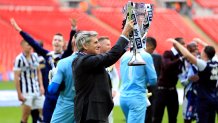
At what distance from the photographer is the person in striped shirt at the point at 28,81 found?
12758mm

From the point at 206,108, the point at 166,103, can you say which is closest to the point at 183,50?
the point at 206,108

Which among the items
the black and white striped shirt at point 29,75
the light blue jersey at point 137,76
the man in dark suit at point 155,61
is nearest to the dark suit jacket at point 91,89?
the light blue jersey at point 137,76

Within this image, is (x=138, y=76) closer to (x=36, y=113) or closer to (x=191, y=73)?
(x=191, y=73)

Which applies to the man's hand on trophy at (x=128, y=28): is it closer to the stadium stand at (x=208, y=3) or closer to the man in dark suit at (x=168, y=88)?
the man in dark suit at (x=168, y=88)

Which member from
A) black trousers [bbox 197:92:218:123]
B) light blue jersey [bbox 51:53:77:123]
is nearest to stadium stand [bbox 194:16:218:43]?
black trousers [bbox 197:92:218:123]

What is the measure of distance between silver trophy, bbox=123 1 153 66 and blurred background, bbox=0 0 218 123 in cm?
2767

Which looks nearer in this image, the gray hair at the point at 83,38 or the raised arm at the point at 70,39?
the gray hair at the point at 83,38

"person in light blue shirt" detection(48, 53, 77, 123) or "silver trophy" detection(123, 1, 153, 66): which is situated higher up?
"silver trophy" detection(123, 1, 153, 66)

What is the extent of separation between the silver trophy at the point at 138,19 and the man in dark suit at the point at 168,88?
567 cm

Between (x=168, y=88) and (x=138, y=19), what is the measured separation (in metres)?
6.02

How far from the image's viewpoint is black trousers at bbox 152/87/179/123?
42.3ft

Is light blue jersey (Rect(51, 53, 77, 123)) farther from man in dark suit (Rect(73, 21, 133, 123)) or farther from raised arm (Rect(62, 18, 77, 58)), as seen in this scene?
raised arm (Rect(62, 18, 77, 58))

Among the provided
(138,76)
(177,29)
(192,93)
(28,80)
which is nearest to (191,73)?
(192,93)

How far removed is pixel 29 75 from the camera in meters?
13.1
